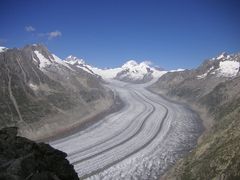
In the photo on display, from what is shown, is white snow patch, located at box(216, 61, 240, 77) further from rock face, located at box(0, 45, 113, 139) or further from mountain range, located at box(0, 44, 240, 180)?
rock face, located at box(0, 45, 113, 139)

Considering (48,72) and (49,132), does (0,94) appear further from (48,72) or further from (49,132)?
(48,72)

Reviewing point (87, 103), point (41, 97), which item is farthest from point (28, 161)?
point (87, 103)

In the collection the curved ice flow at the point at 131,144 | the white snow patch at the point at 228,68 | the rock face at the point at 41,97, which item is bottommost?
the curved ice flow at the point at 131,144

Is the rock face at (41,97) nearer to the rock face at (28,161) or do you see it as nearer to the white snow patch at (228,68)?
the white snow patch at (228,68)

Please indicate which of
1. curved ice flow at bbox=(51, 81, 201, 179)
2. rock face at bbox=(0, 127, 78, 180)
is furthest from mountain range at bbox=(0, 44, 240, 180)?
rock face at bbox=(0, 127, 78, 180)

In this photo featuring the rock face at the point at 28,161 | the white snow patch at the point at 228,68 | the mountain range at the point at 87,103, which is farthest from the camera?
the white snow patch at the point at 228,68

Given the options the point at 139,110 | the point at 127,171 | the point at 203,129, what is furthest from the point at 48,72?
the point at 127,171

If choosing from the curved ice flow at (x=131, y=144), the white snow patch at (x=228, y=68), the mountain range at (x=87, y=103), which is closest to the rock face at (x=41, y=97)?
the mountain range at (x=87, y=103)
